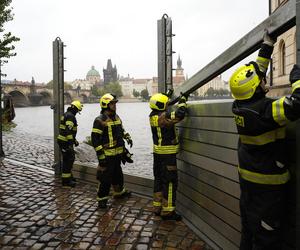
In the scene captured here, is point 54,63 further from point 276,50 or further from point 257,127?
point 257,127

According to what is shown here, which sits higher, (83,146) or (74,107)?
(74,107)

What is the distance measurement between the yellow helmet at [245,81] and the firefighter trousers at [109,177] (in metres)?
3.82

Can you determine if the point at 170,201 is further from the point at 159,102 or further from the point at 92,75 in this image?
the point at 92,75

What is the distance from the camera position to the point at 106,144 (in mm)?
6328

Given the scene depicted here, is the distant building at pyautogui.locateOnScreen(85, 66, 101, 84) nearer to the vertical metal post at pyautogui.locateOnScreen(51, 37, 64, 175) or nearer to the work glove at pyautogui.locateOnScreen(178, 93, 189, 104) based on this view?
the vertical metal post at pyautogui.locateOnScreen(51, 37, 64, 175)

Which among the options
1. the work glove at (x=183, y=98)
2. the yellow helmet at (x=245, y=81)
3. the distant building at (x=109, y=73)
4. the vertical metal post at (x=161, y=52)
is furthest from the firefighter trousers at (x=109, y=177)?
the distant building at (x=109, y=73)

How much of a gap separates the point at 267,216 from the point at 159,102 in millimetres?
2910

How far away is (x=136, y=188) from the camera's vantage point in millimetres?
6977

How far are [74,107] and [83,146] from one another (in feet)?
22.6

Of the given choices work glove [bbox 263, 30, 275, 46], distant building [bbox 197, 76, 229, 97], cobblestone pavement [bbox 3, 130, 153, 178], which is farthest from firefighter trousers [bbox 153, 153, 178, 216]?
cobblestone pavement [bbox 3, 130, 153, 178]

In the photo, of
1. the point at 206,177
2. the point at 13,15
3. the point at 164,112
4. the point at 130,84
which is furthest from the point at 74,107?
the point at 130,84

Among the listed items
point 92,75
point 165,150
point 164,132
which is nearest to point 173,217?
point 165,150

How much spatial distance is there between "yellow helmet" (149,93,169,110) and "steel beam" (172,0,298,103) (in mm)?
440

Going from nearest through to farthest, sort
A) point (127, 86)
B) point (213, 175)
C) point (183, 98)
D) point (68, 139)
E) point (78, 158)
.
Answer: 1. point (213, 175)
2. point (183, 98)
3. point (68, 139)
4. point (78, 158)
5. point (127, 86)
